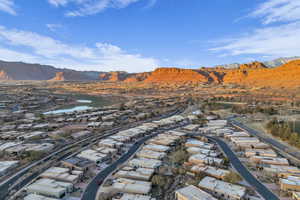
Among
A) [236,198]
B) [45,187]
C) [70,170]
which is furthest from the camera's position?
[70,170]

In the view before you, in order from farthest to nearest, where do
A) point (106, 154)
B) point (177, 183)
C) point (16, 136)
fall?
point (16, 136)
point (106, 154)
point (177, 183)

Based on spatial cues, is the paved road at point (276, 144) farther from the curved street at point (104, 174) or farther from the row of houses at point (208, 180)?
the curved street at point (104, 174)

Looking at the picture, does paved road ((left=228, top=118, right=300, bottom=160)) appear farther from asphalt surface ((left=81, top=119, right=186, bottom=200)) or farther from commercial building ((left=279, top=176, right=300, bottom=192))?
asphalt surface ((left=81, top=119, right=186, bottom=200))

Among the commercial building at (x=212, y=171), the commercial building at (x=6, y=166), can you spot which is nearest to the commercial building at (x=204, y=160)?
the commercial building at (x=212, y=171)

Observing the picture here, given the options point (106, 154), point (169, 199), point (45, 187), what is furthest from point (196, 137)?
point (45, 187)

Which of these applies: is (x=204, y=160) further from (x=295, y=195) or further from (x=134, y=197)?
(x=134, y=197)

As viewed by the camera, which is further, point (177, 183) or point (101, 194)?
point (177, 183)

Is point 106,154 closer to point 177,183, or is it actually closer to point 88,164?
point 88,164
